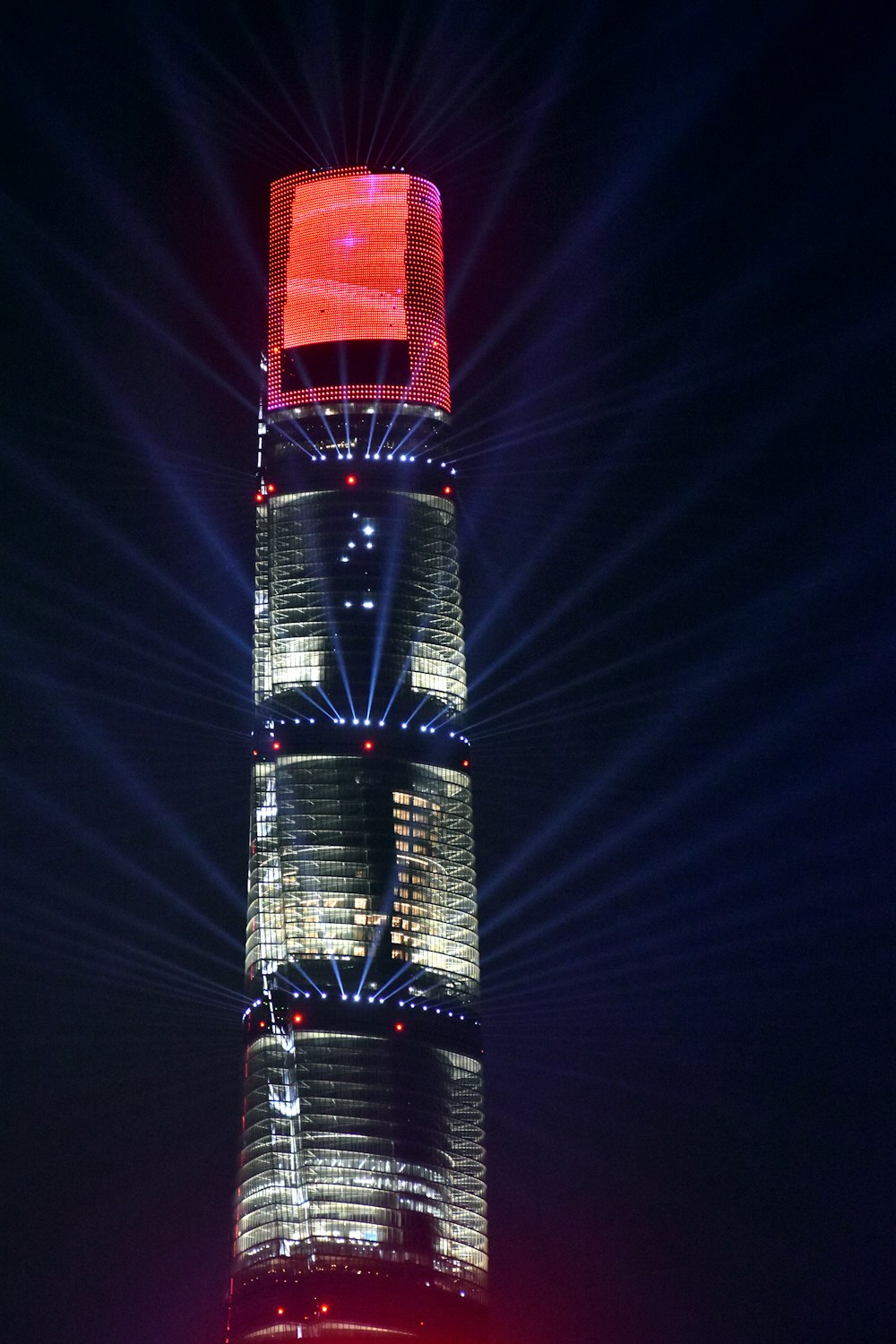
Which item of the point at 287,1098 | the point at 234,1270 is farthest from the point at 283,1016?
the point at 234,1270

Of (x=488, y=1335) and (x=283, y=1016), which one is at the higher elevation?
(x=283, y=1016)

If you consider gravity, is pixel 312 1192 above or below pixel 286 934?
below

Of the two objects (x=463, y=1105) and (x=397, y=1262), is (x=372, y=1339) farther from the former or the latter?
(x=463, y=1105)

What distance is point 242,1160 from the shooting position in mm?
199375

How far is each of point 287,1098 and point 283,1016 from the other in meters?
5.70

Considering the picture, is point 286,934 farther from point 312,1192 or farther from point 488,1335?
point 488,1335

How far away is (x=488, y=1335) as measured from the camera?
7653 inches

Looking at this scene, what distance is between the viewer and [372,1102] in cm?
19750

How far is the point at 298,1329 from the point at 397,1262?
9.21m

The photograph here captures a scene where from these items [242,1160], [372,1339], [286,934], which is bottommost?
[372,1339]

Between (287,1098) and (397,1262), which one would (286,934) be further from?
(397,1262)

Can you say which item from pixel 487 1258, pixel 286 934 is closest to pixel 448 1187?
pixel 487 1258

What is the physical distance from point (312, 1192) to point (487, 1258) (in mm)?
13469

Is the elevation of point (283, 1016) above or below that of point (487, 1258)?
above
